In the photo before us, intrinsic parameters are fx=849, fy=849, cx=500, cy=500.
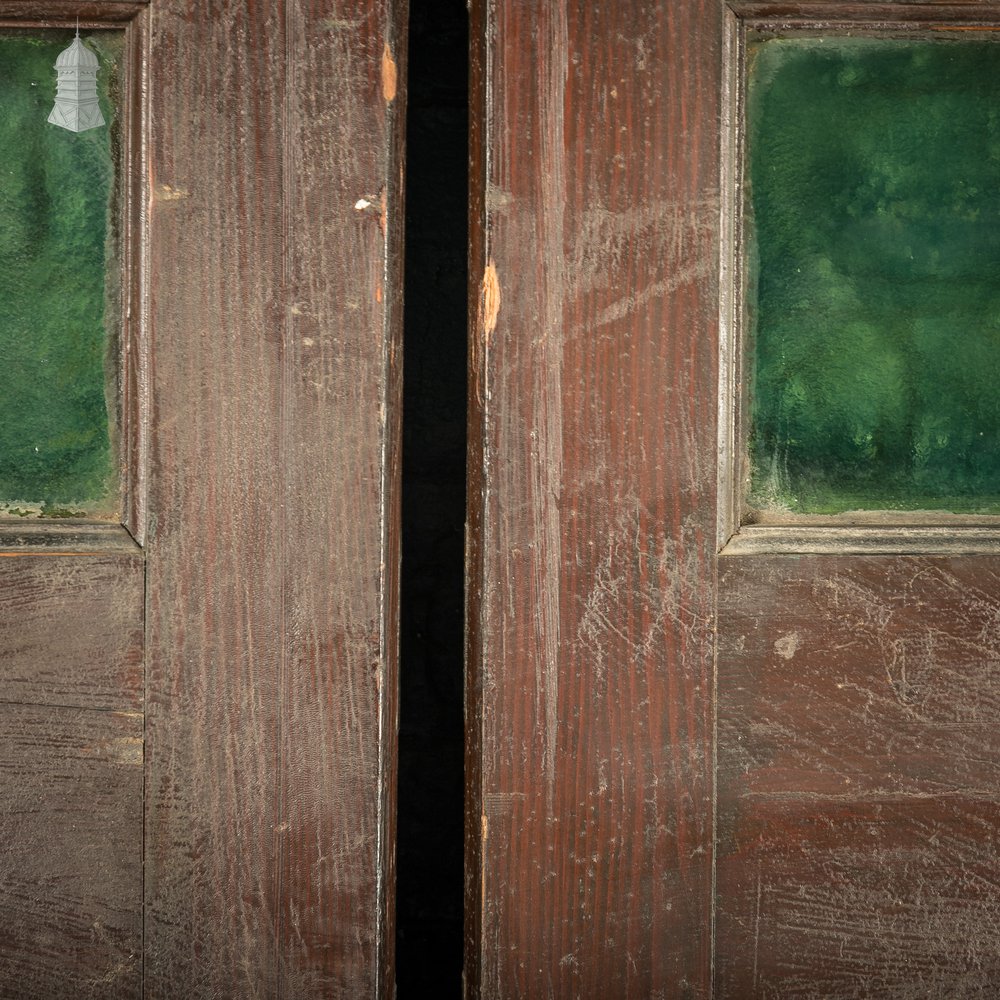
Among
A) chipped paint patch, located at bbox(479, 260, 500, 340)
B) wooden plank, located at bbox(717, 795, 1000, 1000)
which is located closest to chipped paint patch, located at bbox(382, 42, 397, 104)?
chipped paint patch, located at bbox(479, 260, 500, 340)

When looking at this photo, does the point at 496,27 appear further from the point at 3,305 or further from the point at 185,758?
the point at 185,758

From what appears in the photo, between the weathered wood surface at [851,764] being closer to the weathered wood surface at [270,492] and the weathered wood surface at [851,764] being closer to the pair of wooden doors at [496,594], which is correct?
the pair of wooden doors at [496,594]

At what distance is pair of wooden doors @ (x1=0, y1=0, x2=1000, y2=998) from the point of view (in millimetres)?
652

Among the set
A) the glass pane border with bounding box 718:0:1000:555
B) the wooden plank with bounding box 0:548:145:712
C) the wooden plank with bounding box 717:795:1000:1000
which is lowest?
the wooden plank with bounding box 717:795:1000:1000

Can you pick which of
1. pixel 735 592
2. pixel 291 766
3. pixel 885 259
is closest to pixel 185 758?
pixel 291 766

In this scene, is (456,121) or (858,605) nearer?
(858,605)

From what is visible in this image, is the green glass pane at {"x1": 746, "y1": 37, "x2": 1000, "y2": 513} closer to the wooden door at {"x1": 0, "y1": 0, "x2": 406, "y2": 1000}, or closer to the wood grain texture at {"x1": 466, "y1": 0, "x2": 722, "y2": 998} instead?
the wood grain texture at {"x1": 466, "y1": 0, "x2": 722, "y2": 998}

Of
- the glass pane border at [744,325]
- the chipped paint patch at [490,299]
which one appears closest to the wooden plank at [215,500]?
the chipped paint patch at [490,299]

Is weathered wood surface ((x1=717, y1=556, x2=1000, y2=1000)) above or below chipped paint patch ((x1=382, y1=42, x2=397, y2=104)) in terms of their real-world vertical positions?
below

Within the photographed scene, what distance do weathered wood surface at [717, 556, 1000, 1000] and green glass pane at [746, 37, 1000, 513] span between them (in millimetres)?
90

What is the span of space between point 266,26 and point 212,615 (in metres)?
0.45

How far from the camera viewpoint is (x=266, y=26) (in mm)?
648

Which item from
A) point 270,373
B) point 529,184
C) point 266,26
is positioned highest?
point 266,26

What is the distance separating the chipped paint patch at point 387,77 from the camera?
65 cm
